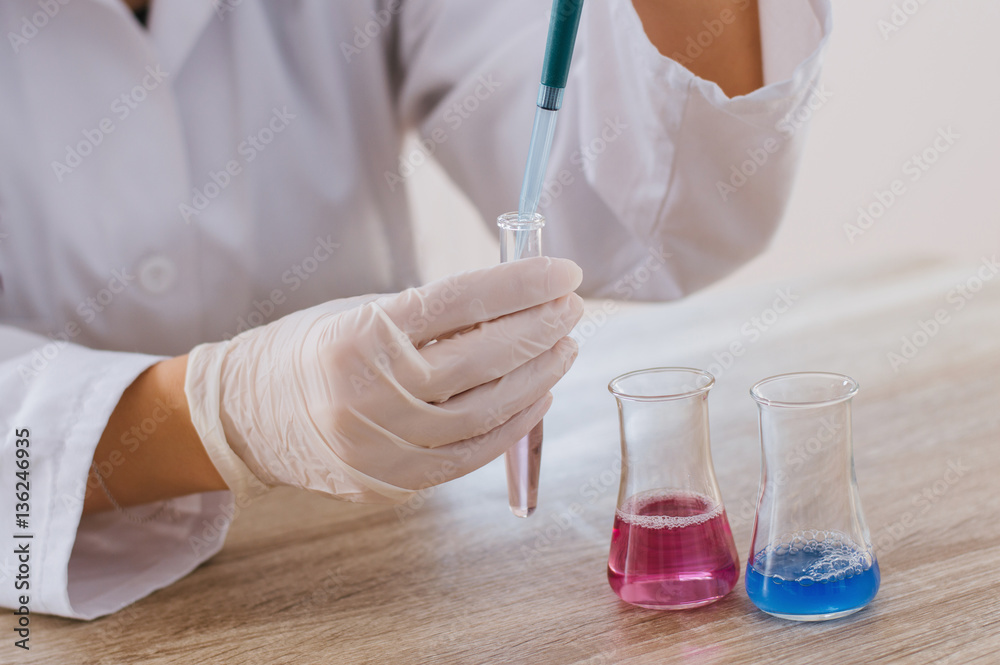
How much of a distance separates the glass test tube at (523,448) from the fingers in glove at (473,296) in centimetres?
3

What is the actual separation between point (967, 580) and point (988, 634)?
0.09 meters

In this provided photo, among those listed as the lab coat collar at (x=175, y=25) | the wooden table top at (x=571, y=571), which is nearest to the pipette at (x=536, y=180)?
the wooden table top at (x=571, y=571)

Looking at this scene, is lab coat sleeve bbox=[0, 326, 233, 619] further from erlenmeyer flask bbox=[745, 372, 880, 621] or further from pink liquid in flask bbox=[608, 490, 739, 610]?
erlenmeyer flask bbox=[745, 372, 880, 621]

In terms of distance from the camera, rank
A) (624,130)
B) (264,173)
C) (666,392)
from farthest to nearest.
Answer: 1. (264,173)
2. (624,130)
3. (666,392)

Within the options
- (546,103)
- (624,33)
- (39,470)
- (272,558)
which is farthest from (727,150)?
(39,470)

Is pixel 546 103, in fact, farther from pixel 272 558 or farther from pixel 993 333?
pixel 993 333

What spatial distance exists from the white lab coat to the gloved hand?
0.53 feet

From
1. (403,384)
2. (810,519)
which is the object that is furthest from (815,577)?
(403,384)

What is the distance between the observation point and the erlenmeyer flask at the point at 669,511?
704 millimetres

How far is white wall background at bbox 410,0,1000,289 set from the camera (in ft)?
6.87

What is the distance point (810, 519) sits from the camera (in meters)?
0.68

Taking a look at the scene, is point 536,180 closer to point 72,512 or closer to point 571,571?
point 571,571

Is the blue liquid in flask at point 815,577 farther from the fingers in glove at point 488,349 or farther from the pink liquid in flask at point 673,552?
the fingers in glove at point 488,349

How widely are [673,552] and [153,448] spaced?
598mm
